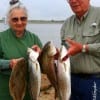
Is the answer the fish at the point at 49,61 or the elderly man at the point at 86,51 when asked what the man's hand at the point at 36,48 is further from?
the elderly man at the point at 86,51

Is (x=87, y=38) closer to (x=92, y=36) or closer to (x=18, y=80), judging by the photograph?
(x=92, y=36)

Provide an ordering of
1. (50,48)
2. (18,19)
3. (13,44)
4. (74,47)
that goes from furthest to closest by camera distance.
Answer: (13,44) < (18,19) < (74,47) < (50,48)

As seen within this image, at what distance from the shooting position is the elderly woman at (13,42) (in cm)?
626

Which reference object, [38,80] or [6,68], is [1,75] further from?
[38,80]

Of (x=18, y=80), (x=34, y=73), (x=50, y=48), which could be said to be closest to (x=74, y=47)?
(x=50, y=48)

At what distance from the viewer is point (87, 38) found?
6.33m

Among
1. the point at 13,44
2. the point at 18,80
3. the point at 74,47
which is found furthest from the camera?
the point at 13,44

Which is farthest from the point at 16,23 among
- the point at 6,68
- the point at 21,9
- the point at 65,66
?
the point at 65,66

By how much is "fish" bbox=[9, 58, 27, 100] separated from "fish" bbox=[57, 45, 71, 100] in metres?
0.55

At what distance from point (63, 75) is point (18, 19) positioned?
108 cm

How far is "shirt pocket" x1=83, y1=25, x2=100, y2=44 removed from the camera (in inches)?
249

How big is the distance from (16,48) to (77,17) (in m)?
0.99

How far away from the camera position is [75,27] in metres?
6.52

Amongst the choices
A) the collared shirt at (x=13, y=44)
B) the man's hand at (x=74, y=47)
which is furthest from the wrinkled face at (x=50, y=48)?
Answer: the collared shirt at (x=13, y=44)
